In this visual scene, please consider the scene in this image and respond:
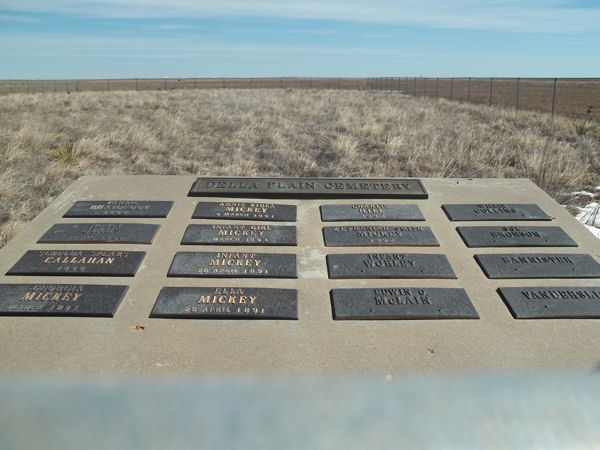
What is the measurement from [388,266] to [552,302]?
1.17 m

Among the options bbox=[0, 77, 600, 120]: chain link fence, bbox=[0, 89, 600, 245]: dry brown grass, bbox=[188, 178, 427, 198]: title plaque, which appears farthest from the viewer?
bbox=[0, 77, 600, 120]: chain link fence

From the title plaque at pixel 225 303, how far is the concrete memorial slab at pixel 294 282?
0.04ft

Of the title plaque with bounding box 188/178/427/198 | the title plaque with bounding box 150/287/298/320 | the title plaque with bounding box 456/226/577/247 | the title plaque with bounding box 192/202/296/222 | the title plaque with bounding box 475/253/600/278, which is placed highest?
the title plaque with bounding box 188/178/427/198

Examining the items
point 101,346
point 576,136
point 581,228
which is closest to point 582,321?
point 581,228

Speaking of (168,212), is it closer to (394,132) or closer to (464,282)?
(464,282)

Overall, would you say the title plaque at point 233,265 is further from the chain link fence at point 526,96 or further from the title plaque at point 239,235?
the chain link fence at point 526,96

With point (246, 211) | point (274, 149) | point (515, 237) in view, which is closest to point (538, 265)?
point (515, 237)

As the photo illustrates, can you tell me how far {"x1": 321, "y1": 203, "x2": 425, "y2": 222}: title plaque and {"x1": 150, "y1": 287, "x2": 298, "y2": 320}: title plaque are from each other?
114cm

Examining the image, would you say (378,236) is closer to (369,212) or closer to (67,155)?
(369,212)

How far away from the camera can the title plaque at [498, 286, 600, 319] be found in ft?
10.6

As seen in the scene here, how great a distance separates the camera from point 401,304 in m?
3.29

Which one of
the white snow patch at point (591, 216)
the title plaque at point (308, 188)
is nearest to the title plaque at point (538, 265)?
the title plaque at point (308, 188)

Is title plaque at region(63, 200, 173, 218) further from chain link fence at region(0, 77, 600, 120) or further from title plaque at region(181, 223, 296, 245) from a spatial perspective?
chain link fence at region(0, 77, 600, 120)

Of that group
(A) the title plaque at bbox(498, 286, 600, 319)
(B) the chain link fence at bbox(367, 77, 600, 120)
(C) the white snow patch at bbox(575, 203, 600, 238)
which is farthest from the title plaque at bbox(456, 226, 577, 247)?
(B) the chain link fence at bbox(367, 77, 600, 120)
